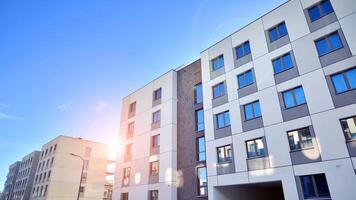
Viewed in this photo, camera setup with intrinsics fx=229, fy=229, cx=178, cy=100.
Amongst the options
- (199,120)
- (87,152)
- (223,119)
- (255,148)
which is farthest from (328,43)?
(87,152)

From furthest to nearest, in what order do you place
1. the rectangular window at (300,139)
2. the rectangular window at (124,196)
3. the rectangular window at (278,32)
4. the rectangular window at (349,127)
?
the rectangular window at (124,196)
the rectangular window at (278,32)
the rectangular window at (300,139)
the rectangular window at (349,127)

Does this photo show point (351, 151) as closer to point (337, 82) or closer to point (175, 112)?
point (337, 82)

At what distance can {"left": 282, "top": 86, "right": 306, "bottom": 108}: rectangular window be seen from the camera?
1522cm

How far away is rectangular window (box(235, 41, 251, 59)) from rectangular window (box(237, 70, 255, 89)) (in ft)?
5.75

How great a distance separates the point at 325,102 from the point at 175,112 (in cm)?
1425

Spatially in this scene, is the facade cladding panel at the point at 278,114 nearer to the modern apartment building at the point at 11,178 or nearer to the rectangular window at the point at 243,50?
the rectangular window at the point at 243,50

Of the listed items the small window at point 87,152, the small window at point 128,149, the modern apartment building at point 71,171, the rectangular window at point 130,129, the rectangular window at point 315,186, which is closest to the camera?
the rectangular window at point 315,186

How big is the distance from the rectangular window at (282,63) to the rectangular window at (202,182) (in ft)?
33.8

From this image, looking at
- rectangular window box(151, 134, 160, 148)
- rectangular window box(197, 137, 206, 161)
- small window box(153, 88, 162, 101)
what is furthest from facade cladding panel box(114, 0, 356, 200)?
small window box(153, 88, 162, 101)

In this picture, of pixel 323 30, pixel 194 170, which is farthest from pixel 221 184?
pixel 323 30

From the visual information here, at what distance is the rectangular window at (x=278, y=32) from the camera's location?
57.2 feet

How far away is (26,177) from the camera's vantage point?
59469 mm

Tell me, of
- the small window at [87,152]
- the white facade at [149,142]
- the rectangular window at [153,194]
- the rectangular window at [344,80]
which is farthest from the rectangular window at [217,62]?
the small window at [87,152]

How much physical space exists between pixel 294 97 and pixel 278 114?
154 centimetres
